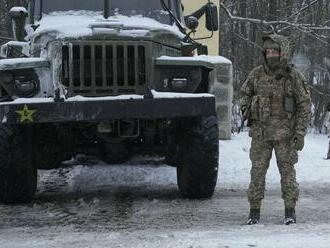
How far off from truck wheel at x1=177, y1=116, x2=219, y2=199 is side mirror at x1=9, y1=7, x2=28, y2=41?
8.69ft

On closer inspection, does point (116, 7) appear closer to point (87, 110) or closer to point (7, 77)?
point (7, 77)

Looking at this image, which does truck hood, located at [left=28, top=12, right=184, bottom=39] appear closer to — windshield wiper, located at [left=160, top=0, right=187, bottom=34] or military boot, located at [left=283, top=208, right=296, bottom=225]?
windshield wiper, located at [left=160, top=0, right=187, bottom=34]

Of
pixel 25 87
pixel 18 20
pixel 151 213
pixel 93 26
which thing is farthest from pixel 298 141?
pixel 18 20

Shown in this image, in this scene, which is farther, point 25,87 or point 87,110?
point 25,87

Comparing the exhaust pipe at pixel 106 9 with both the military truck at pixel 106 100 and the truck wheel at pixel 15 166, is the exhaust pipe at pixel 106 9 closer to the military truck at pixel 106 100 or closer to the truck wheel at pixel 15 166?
the military truck at pixel 106 100

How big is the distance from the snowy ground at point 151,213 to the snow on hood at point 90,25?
186 centimetres

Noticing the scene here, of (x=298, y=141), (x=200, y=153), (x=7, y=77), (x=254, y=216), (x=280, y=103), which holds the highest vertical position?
(x=7, y=77)

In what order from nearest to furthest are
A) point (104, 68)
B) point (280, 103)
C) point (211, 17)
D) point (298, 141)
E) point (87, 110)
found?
point (298, 141), point (280, 103), point (87, 110), point (104, 68), point (211, 17)

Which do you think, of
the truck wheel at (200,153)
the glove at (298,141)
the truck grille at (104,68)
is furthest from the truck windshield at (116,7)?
the glove at (298,141)

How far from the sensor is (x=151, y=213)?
22.2ft

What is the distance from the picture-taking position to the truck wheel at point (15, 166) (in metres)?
6.93

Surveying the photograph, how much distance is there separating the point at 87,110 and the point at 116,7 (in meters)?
1.86

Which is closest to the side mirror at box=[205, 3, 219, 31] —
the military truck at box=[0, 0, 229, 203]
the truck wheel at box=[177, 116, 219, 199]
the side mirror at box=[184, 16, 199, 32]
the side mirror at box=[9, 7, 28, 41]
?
the side mirror at box=[184, 16, 199, 32]

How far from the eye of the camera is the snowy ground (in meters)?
5.50
